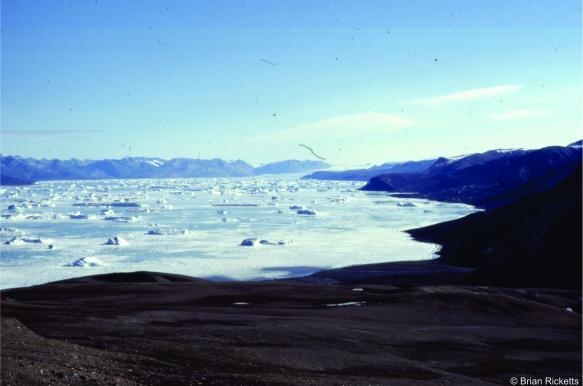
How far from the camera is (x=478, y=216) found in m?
61.6

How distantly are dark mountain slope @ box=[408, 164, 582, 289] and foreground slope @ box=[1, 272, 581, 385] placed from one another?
10073mm

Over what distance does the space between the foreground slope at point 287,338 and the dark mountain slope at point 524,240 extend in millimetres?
10073

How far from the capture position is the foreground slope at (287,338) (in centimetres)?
1002

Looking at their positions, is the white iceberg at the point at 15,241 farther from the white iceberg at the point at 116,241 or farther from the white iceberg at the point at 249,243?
the white iceberg at the point at 249,243

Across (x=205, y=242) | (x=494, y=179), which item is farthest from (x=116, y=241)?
A: (x=494, y=179)

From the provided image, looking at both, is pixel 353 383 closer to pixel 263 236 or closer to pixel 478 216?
pixel 263 236

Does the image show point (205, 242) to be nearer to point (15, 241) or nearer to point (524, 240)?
point (15, 241)

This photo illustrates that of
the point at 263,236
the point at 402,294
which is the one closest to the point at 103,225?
the point at 263,236

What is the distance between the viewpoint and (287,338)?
1431cm

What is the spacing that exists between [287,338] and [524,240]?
133 ft

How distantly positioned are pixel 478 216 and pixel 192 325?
166ft

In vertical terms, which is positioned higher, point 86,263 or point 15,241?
point 15,241

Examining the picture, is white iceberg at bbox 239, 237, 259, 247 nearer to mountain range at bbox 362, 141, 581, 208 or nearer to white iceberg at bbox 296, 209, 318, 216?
white iceberg at bbox 296, 209, 318, 216

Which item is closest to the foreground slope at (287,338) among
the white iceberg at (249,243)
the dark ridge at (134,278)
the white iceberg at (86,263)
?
the dark ridge at (134,278)
